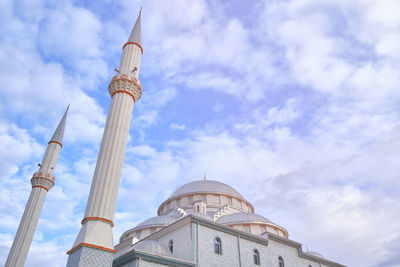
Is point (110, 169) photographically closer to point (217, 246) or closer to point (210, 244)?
point (210, 244)

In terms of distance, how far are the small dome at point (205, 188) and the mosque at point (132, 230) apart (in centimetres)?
335

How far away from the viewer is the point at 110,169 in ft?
39.9

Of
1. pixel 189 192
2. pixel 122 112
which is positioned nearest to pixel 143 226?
pixel 189 192

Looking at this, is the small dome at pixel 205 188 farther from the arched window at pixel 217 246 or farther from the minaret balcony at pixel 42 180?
the arched window at pixel 217 246

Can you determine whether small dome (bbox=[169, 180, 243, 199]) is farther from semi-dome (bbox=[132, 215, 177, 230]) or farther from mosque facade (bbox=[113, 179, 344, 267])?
semi-dome (bbox=[132, 215, 177, 230])

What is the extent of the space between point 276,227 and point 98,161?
14899 mm

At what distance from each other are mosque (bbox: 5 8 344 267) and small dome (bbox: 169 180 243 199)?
335 centimetres

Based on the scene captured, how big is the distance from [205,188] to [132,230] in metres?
7.48

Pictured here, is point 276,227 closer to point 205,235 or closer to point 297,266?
point 297,266

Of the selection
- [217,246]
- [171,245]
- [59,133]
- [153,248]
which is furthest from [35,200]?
[217,246]

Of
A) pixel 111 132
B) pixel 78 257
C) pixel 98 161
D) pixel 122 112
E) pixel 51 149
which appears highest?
pixel 51 149

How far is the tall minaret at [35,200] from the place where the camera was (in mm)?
17266

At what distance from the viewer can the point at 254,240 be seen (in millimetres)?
16984

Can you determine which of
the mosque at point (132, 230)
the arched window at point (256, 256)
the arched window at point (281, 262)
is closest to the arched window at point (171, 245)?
the mosque at point (132, 230)
